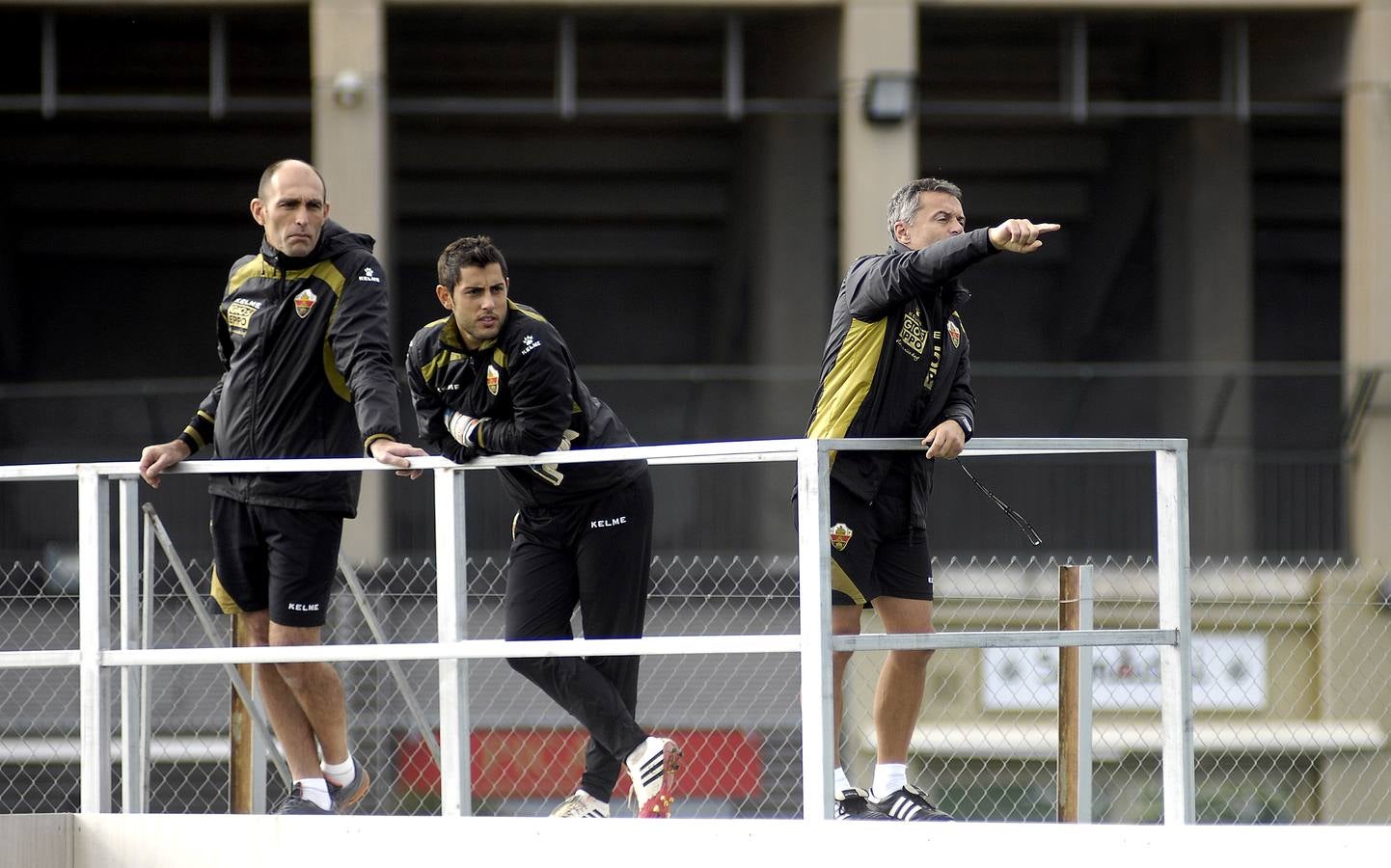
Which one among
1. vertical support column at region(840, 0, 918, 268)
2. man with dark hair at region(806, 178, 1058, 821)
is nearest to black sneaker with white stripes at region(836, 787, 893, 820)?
man with dark hair at region(806, 178, 1058, 821)

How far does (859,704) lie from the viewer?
1037 cm

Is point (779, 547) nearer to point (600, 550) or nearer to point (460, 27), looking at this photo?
point (460, 27)

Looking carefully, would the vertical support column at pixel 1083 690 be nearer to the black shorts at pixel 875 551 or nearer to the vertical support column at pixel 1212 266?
the black shorts at pixel 875 551

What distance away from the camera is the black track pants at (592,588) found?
512 centimetres

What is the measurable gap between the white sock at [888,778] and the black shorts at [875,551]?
19.5 inches

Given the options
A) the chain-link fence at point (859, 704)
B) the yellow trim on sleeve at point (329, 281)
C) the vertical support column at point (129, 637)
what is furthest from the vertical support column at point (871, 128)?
the vertical support column at point (129, 637)

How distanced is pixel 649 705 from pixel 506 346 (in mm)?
5472

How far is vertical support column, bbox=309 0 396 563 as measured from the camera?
11.7 metres

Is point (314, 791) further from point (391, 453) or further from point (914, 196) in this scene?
point (914, 196)

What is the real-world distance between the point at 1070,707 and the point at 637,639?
5.81ft

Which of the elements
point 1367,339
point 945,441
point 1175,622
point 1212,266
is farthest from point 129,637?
point 1212,266

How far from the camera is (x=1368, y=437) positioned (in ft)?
40.0

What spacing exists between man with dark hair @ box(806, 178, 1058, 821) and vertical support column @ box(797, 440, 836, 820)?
1.20 feet

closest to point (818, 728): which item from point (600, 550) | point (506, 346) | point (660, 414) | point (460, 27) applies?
point (600, 550)
